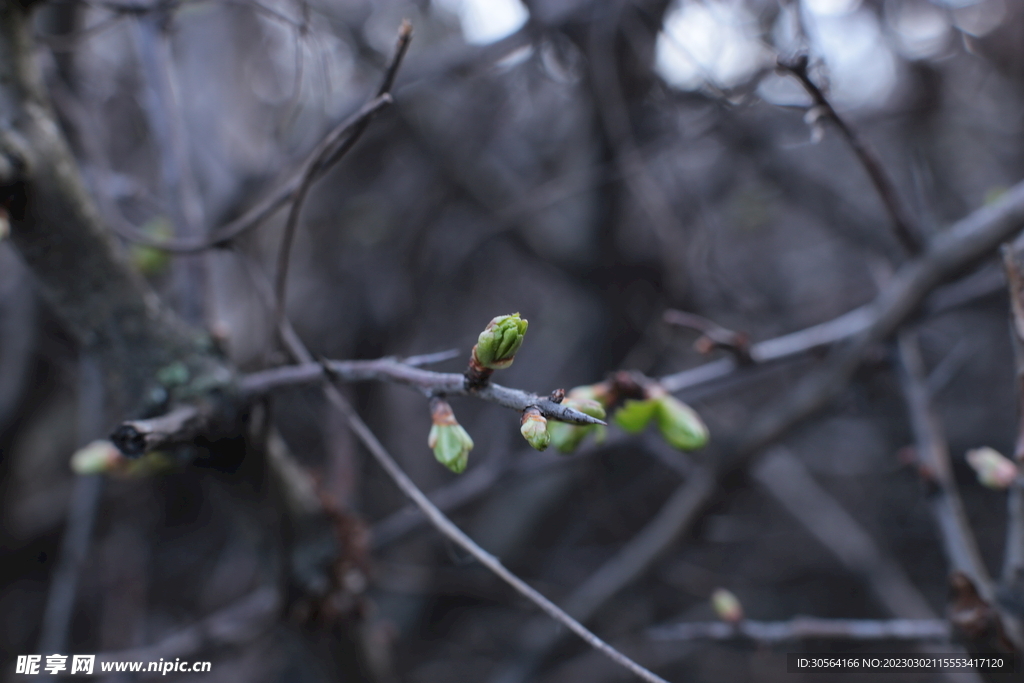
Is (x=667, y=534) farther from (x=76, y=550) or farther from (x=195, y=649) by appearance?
(x=76, y=550)

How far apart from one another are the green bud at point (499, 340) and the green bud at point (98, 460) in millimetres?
677

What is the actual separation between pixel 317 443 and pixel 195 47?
5.75ft

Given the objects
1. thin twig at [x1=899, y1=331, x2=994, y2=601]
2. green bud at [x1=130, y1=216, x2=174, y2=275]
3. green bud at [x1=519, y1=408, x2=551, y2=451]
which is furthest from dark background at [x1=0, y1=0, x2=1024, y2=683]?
green bud at [x1=519, y1=408, x2=551, y2=451]

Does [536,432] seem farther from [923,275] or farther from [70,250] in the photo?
[923,275]

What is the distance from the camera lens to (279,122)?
133cm

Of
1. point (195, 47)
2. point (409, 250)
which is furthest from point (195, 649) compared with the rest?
point (195, 47)

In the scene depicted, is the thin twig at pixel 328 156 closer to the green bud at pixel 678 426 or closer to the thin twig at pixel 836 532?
the green bud at pixel 678 426

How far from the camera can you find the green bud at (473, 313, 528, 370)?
533 millimetres

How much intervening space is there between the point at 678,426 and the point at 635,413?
0.22ft

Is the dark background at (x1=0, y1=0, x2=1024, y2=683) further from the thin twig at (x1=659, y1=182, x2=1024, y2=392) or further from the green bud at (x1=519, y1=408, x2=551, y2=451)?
the green bud at (x1=519, y1=408, x2=551, y2=451)

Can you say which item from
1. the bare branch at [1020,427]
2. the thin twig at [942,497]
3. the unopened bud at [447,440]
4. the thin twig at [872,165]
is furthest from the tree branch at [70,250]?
the thin twig at [942,497]

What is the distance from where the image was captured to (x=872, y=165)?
0.97 metres

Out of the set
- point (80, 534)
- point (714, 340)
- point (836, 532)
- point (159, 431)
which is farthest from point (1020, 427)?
point (80, 534)

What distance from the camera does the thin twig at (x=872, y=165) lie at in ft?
2.55
